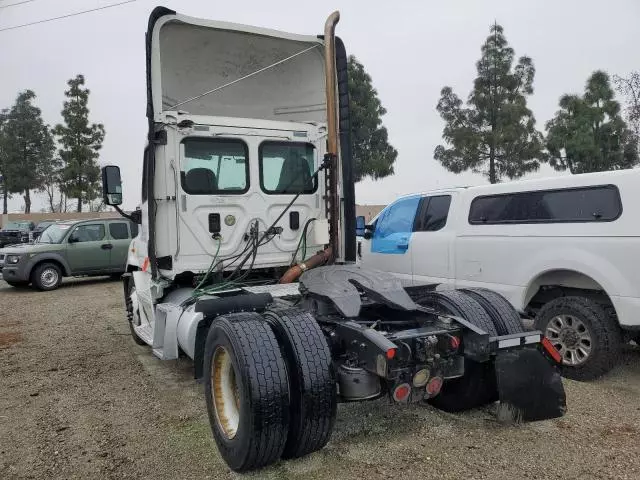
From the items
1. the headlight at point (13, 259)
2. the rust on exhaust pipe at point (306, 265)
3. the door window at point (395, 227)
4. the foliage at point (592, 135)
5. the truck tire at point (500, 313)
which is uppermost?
the foliage at point (592, 135)

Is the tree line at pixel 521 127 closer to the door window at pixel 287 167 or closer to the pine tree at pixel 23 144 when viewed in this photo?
the door window at pixel 287 167

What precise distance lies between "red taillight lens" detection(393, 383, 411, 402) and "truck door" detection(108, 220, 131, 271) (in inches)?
481

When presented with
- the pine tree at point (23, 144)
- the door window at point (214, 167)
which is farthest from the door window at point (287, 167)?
the pine tree at point (23, 144)

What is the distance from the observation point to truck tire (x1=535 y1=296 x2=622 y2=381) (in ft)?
16.3

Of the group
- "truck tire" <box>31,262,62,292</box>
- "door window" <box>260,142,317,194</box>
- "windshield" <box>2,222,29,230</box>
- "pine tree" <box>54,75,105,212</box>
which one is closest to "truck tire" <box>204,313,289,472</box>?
"door window" <box>260,142,317,194</box>

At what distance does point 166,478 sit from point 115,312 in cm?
688

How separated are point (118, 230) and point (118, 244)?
0.41 m

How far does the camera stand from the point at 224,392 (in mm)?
3631

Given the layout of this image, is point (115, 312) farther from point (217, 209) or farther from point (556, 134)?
point (556, 134)

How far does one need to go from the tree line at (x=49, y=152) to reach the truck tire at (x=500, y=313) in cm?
3306

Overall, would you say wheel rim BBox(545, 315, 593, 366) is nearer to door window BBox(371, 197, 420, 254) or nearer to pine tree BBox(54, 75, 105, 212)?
door window BBox(371, 197, 420, 254)

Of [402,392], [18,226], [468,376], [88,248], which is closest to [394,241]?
[468,376]

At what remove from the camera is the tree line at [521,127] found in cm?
2234

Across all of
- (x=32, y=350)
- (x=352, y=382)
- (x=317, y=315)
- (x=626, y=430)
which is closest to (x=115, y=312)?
(x=32, y=350)
